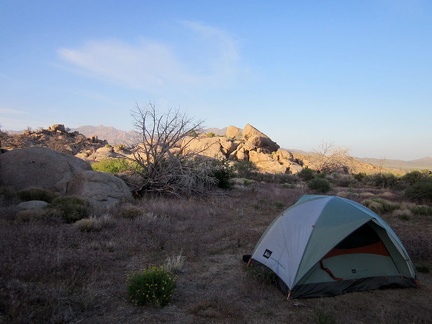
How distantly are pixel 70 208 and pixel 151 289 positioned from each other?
18.8 ft

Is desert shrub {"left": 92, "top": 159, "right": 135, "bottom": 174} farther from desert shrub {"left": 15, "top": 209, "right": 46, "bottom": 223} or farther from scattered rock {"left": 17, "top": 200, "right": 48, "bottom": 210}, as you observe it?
desert shrub {"left": 15, "top": 209, "right": 46, "bottom": 223}

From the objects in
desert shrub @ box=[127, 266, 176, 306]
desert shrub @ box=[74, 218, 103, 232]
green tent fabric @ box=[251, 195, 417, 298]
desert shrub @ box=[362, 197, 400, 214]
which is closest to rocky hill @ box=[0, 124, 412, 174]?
desert shrub @ box=[362, 197, 400, 214]

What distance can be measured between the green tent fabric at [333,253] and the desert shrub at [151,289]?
1983mm

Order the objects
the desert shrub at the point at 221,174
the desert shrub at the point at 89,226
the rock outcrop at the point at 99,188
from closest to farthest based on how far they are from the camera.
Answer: the desert shrub at the point at 89,226, the rock outcrop at the point at 99,188, the desert shrub at the point at 221,174

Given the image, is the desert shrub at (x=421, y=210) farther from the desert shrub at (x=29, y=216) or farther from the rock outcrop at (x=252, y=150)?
the rock outcrop at (x=252, y=150)

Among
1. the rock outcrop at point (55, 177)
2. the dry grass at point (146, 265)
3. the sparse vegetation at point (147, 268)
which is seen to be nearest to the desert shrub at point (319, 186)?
the sparse vegetation at point (147, 268)

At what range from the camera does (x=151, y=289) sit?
4902mm

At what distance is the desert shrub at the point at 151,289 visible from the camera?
485cm

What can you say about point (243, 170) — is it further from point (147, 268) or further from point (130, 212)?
point (147, 268)

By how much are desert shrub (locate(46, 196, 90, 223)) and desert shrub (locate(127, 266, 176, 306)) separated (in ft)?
16.5

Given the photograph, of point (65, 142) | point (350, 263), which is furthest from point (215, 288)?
point (65, 142)

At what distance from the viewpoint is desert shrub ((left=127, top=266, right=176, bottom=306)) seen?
485 cm

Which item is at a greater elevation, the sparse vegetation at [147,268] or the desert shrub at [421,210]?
the desert shrub at [421,210]

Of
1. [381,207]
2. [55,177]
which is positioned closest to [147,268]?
[55,177]
